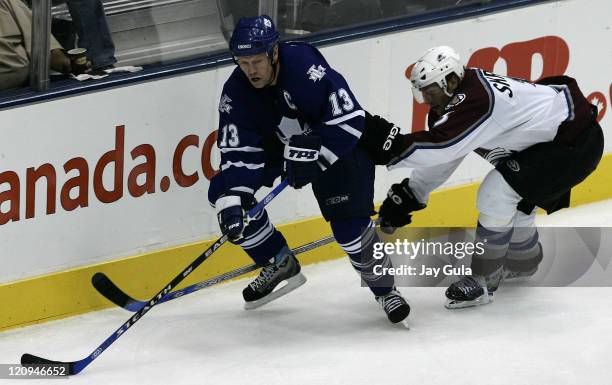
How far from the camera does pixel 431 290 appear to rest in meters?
4.74

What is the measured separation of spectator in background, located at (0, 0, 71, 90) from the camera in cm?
433

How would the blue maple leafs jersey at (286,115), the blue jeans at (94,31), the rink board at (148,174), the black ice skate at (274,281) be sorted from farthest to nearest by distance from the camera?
the black ice skate at (274,281) → the blue jeans at (94,31) → the rink board at (148,174) → the blue maple leafs jersey at (286,115)

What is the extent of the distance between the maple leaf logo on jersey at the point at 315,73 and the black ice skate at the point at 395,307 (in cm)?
80

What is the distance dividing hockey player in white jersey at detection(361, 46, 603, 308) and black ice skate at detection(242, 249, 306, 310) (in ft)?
1.25

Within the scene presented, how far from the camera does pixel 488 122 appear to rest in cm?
420

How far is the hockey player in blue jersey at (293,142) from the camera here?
4074 millimetres

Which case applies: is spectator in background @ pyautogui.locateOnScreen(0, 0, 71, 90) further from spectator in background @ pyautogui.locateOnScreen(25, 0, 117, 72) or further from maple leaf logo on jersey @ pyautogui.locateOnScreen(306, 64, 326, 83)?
maple leaf logo on jersey @ pyautogui.locateOnScreen(306, 64, 326, 83)

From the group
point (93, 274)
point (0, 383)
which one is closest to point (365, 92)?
point (93, 274)

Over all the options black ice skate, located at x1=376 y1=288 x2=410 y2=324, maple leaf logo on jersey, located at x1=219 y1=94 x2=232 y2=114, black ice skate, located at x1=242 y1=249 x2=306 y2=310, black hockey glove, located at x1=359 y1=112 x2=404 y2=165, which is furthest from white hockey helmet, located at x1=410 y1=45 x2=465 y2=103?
black ice skate, located at x1=242 y1=249 x2=306 y2=310

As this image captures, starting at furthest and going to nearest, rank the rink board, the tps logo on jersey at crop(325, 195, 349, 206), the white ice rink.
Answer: the rink board
the tps logo on jersey at crop(325, 195, 349, 206)
the white ice rink

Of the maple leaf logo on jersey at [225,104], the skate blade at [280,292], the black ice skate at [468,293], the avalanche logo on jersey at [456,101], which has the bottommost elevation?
the skate blade at [280,292]

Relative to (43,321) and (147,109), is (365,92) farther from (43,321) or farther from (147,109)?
(43,321)

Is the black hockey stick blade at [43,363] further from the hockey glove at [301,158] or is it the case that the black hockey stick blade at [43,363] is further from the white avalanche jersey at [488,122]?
the white avalanche jersey at [488,122]

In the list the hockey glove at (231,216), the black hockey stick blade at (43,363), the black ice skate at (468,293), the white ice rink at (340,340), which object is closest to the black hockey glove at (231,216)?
the hockey glove at (231,216)
